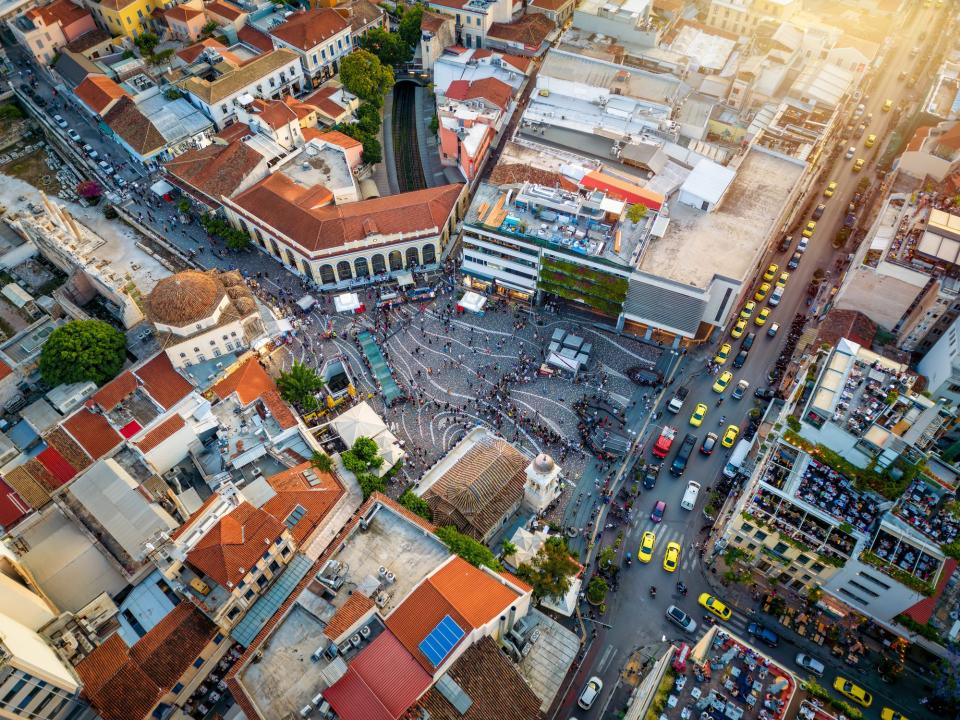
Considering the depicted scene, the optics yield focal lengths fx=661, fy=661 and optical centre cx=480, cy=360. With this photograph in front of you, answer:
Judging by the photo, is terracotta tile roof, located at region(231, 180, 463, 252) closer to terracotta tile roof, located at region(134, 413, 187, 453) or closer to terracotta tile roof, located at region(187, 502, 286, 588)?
terracotta tile roof, located at region(134, 413, 187, 453)

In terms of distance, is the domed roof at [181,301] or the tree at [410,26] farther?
the tree at [410,26]

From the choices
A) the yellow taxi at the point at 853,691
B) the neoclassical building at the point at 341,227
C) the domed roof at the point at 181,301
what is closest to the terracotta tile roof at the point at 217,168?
the neoclassical building at the point at 341,227

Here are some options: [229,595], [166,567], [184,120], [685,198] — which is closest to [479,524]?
[229,595]

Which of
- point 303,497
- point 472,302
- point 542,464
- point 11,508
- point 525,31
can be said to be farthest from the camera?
point 525,31

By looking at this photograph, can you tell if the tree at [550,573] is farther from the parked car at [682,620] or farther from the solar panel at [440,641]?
the solar panel at [440,641]

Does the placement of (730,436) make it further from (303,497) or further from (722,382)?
(303,497)

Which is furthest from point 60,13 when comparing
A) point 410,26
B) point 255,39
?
point 410,26
